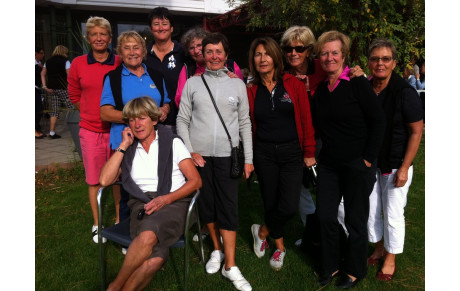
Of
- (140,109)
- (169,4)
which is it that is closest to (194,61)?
(140,109)

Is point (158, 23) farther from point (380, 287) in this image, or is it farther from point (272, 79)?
point (380, 287)

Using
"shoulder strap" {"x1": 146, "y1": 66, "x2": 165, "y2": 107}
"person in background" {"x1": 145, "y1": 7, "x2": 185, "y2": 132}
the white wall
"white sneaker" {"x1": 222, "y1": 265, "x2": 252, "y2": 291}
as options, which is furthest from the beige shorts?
the white wall

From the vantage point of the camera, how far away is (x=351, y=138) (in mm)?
2809

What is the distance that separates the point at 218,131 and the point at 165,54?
1125mm

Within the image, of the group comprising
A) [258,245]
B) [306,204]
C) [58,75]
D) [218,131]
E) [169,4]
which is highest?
[169,4]

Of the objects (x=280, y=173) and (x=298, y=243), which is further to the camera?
(x=298, y=243)

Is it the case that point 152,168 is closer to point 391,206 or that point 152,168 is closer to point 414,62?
point 391,206

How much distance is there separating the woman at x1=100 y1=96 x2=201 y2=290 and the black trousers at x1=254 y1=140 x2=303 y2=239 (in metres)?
0.58

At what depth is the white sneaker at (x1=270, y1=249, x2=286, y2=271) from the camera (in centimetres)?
332

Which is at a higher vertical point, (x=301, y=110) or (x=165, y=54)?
(x=165, y=54)

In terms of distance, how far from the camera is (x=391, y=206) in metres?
3.03

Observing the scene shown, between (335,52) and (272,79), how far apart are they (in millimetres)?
540

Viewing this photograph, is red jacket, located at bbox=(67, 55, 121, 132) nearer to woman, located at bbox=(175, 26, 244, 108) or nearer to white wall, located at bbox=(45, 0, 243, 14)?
woman, located at bbox=(175, 26, 244, 108)

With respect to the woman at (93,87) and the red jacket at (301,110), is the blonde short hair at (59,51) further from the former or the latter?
the red jacket at (301,110)
